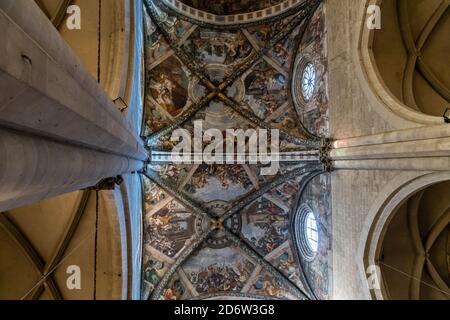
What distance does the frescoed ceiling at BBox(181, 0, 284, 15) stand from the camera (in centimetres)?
1050

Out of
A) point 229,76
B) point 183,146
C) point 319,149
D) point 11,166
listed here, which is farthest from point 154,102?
point 11,166

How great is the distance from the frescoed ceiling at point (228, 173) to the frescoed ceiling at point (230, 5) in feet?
0.31

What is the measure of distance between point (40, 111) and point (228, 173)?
947cm

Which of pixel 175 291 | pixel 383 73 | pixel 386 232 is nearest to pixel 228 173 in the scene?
pixel 175 291

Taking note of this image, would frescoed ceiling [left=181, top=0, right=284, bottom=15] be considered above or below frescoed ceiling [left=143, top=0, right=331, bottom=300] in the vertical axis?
above

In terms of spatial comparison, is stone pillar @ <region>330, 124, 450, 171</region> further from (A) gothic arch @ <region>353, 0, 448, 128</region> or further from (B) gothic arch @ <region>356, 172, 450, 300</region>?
(A) gothic arch @ <region>353, 0, 448, 128</region>

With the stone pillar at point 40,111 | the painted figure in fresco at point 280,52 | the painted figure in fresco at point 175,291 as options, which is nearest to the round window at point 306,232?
the painted figure in fresco at point 175,291

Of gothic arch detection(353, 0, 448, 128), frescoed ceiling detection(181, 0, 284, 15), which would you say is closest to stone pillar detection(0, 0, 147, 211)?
gothic arch detection(353, 0, 448, 128)

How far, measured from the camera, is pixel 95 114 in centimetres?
369

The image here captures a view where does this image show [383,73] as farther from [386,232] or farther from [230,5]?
[230,5]

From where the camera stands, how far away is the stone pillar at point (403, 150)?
462 cm

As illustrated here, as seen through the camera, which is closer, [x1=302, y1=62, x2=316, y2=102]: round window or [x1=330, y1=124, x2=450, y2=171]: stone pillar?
[x1=330, y1=124, x2=450, y2=171]: stone pillar

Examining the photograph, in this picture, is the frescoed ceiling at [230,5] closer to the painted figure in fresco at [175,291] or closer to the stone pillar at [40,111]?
the stone pillar at [40,111]

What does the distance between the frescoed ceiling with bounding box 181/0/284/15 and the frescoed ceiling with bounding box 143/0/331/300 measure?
9cm
